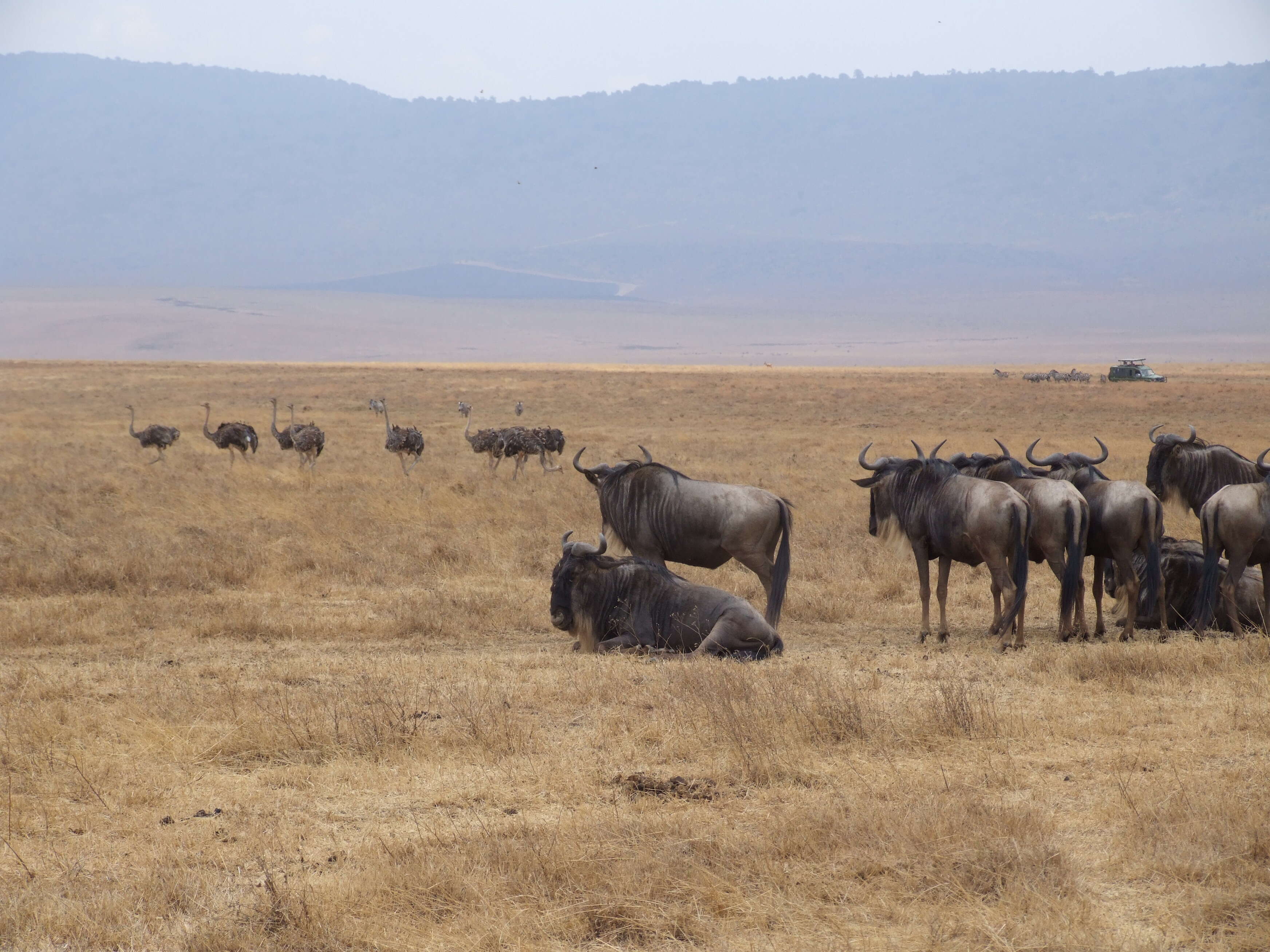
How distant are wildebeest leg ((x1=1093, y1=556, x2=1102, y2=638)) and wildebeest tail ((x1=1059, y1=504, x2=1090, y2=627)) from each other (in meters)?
0.50

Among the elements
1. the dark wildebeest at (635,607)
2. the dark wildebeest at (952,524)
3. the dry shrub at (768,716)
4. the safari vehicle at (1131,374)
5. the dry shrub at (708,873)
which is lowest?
the dry shrub at (708,873)

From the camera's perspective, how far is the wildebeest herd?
372 inches

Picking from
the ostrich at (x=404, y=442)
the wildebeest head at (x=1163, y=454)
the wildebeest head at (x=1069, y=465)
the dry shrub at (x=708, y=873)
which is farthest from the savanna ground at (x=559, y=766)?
the ostrich at (x=404, y=442)

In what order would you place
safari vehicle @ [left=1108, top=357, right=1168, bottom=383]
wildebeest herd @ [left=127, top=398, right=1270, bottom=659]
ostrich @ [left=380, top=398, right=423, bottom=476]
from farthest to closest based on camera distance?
safari vehicle @ [left=1108, top=357, right=1168, bottom=383] → ostrich @ [left=380, top=398, right=423, bottom=476] → wildebeest herd @ [left=127, top=398, right=1270, bottom=659]

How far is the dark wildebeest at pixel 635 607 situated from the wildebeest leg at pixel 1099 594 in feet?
8.38

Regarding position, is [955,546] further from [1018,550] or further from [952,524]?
[1018,550]

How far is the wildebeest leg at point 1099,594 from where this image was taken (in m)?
10.2

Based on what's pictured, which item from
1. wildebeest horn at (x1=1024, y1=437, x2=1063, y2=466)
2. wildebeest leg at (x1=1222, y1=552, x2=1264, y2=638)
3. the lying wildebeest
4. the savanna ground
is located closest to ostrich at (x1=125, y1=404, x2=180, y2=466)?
the savanna ground

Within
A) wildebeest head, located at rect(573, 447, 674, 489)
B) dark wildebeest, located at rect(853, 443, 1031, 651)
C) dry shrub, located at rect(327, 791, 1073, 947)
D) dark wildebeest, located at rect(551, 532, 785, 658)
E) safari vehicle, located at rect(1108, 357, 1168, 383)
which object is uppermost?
safari vehicle, located at rect(1108, 357, 1168, 383)

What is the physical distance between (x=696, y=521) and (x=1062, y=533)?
2785mm

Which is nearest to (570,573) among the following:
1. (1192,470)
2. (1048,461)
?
(1048,461)

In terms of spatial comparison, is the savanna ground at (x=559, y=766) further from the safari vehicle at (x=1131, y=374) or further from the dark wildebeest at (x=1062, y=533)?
the safari vehicle at (x=1131, y=374)

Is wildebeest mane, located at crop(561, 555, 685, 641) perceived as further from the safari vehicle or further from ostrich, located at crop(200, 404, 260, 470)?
the safari vehicle

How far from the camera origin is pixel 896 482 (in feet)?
34.3
